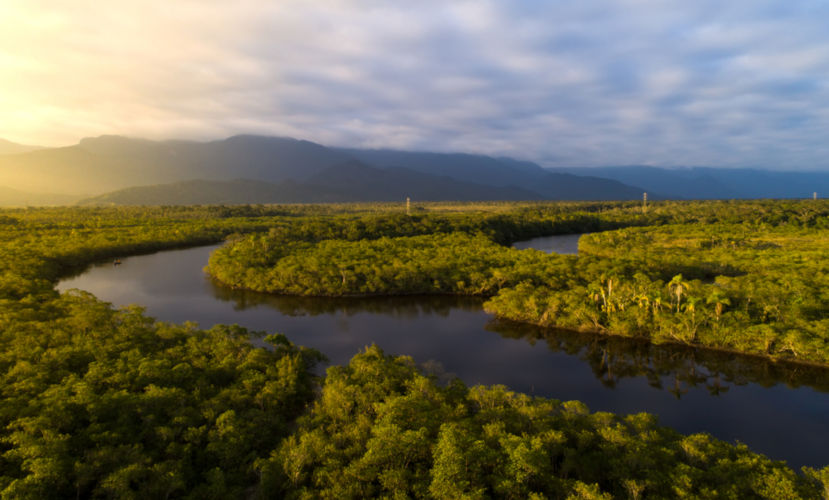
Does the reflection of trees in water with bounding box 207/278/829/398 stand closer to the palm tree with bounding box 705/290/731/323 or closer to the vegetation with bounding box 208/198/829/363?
the vegetation with bounding box 208/198/829/363

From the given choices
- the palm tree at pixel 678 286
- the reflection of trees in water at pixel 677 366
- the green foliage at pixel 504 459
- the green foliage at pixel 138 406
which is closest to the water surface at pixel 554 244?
the palm tree at pixel 678 286

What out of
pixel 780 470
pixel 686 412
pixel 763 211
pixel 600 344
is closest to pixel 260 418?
pixel 780 470

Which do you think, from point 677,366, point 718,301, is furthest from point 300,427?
point 718,301

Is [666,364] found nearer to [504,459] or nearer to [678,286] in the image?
[678,286]

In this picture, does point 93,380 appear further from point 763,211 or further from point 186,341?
point 763,211

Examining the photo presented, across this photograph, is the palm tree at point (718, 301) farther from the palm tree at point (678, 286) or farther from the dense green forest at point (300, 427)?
the palm tree at point (678, 286)

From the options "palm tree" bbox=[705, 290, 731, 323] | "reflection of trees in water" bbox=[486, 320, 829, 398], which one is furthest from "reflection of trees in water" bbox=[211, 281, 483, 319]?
"palm tree" bbox=[705, 290, 731, 323]
